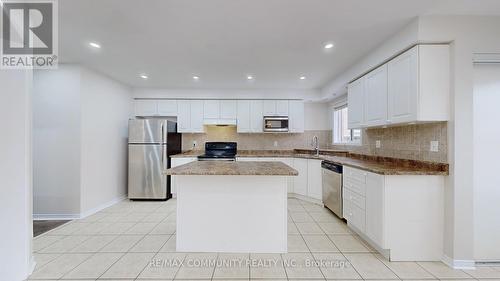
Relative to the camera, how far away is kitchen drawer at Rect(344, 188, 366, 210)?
114 inches

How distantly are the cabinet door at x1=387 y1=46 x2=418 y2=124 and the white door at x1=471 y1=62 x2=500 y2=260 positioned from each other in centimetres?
59

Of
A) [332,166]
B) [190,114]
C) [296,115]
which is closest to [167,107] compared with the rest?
[190,114]

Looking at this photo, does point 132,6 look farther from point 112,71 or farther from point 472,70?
point 472,70

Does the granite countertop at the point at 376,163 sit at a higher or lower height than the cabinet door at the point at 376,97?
lower

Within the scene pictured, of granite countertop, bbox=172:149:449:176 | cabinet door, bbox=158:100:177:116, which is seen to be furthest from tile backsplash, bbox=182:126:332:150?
cabinet door, bbox=158:100:177:116

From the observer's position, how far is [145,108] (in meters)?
5.39

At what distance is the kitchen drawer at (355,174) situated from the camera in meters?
2.89

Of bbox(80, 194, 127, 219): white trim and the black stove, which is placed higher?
the black stove

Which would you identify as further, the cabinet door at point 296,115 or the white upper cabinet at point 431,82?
the cabinet door at point 296,115

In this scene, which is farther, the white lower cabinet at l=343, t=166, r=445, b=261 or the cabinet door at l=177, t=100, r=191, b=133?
the cabinet door at l=177, t=100, r=191, b=133

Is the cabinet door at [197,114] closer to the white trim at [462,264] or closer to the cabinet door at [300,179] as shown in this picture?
the cabinet door at [300,179]

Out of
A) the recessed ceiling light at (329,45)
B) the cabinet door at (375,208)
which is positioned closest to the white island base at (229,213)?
the cabinet door at (375,208)

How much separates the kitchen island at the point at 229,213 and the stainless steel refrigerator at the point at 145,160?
2.42m

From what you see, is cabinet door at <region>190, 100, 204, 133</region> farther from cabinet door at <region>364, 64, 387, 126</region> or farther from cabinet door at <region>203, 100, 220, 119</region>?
cabinet door at <region>364, 64, 387, 126</region>
